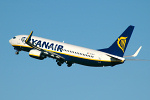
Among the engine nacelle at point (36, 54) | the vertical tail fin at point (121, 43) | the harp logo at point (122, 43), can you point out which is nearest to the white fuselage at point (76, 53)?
the vertical tail fin at point (121, 43)

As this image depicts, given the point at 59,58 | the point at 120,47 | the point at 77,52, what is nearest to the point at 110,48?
the point at 120,47

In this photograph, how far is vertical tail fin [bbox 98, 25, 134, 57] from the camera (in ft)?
184

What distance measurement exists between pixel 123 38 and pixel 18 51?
24592 mm

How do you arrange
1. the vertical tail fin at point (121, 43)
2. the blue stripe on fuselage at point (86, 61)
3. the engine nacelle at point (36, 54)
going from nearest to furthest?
the vertical tail fin at point (121, 43), the blue stripe on fuselage at point (86, 61), the engine nacelle at point (36, 54)

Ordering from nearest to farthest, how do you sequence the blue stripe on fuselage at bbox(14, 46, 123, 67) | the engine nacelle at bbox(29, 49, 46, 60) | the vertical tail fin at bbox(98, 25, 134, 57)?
the vertical tail fin at bbox(98, 25, 134, 57) → the blue stripe on fuselage at bbox(14, 46, 123, 67) → the engine nacelle at bbox(29, 49, 46, 60)

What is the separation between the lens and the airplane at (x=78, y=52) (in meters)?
56.1

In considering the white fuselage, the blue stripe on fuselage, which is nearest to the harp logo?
the white fuselage

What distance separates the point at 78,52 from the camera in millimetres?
58812

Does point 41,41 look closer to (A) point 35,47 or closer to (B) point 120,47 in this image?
(A) point 35,47

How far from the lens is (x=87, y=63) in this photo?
2293 inches

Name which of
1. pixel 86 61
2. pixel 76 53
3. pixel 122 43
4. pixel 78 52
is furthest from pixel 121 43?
pixel 76 53

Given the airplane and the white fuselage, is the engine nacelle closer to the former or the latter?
the airplane

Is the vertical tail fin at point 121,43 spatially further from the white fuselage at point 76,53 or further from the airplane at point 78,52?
the white fuselage at point 76,53

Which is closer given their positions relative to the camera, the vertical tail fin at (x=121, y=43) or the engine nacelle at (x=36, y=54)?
the vertical tail fin at (x=121, y=43)
